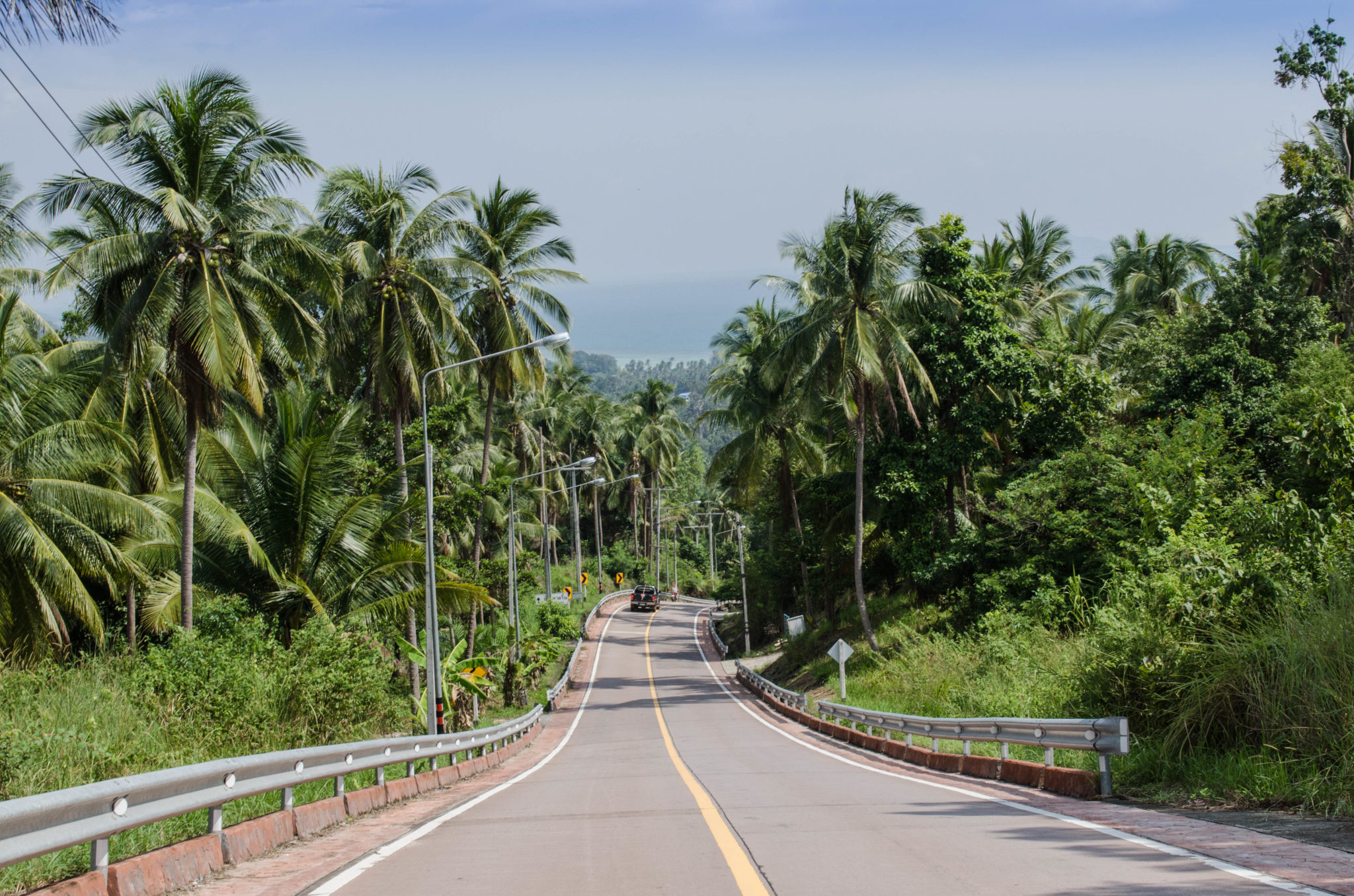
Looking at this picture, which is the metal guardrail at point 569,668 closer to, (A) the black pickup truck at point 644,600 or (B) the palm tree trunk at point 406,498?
(A) the black pickup truck at point 644,600

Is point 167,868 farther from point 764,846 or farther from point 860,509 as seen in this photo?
point 860,509

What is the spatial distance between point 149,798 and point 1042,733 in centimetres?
906

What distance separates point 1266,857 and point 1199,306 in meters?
29.1

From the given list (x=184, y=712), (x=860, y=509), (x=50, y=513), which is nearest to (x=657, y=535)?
(x=860, y=509)

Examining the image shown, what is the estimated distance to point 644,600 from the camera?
73.2m

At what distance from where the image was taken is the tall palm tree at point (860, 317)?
31.5 meters

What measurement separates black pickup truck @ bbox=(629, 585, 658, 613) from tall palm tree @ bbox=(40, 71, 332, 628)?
5418 centimetres

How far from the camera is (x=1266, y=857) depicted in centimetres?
641

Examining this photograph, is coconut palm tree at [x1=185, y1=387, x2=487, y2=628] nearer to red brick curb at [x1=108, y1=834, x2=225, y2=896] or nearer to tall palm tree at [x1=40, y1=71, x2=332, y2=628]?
tall palm tree at [x1=40, y1=71, x2=332, y2=628]

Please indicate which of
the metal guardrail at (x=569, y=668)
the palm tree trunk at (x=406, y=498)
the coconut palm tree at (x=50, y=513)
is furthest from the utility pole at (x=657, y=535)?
the coconut palm tree at (x=50, y=513)

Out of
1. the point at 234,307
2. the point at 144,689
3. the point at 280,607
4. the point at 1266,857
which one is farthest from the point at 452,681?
the point at 1266,857

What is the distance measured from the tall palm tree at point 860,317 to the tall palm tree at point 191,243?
673 inches

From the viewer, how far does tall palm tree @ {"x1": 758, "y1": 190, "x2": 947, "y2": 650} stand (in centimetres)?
3147

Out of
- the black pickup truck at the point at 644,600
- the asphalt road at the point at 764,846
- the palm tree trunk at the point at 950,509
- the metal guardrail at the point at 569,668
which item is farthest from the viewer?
the black pickup truck at the point at 644,600
